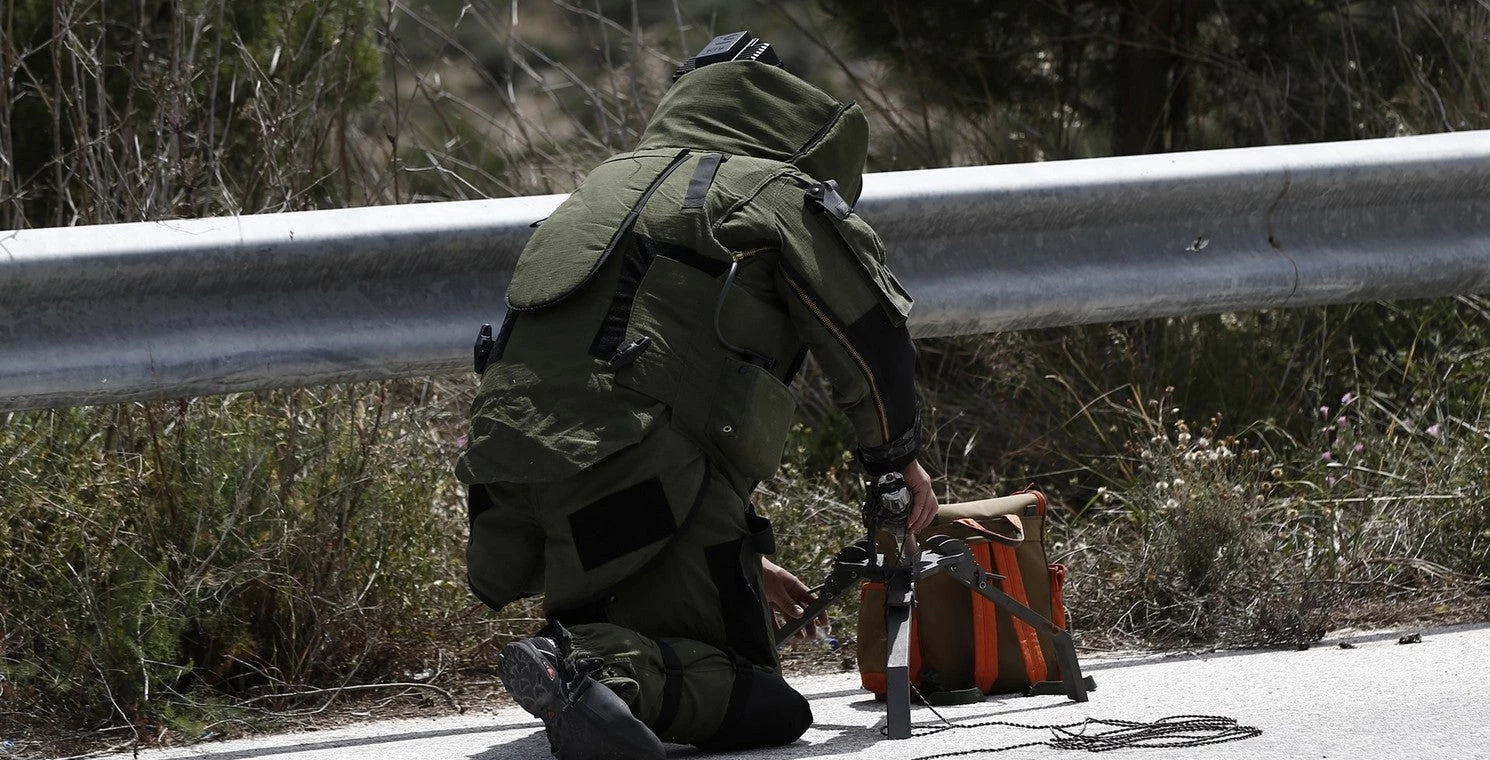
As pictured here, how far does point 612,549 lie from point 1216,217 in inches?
75.9

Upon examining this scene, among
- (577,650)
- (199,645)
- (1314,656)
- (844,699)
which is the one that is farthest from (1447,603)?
(199,645)

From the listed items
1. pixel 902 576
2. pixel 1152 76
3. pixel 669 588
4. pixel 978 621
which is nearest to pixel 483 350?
pixel 669 588

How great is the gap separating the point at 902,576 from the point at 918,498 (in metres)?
0.19

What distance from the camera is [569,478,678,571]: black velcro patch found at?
10.0 feet

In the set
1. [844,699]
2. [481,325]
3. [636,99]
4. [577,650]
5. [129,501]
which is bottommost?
[844,699]

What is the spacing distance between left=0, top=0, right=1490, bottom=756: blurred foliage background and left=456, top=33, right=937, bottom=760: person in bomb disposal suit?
→ 2.49 feet

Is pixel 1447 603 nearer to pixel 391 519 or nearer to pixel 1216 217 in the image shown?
pixel 1216 217

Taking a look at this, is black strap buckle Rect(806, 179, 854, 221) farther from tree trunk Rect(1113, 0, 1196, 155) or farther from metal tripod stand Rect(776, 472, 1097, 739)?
tree trunk Rect(1113, 0, 1196, 155)

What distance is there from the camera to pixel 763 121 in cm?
330

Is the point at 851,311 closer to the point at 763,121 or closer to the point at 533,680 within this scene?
the point at 763,121

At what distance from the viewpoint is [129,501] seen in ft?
12.3

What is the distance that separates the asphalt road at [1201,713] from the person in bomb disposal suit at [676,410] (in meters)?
0.23

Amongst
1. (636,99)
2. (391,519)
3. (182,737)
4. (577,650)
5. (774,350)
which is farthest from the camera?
(636,99)

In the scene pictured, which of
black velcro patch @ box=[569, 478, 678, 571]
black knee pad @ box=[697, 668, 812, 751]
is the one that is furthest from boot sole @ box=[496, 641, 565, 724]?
black knee pad @ box=[697, 668, 812, 751]
